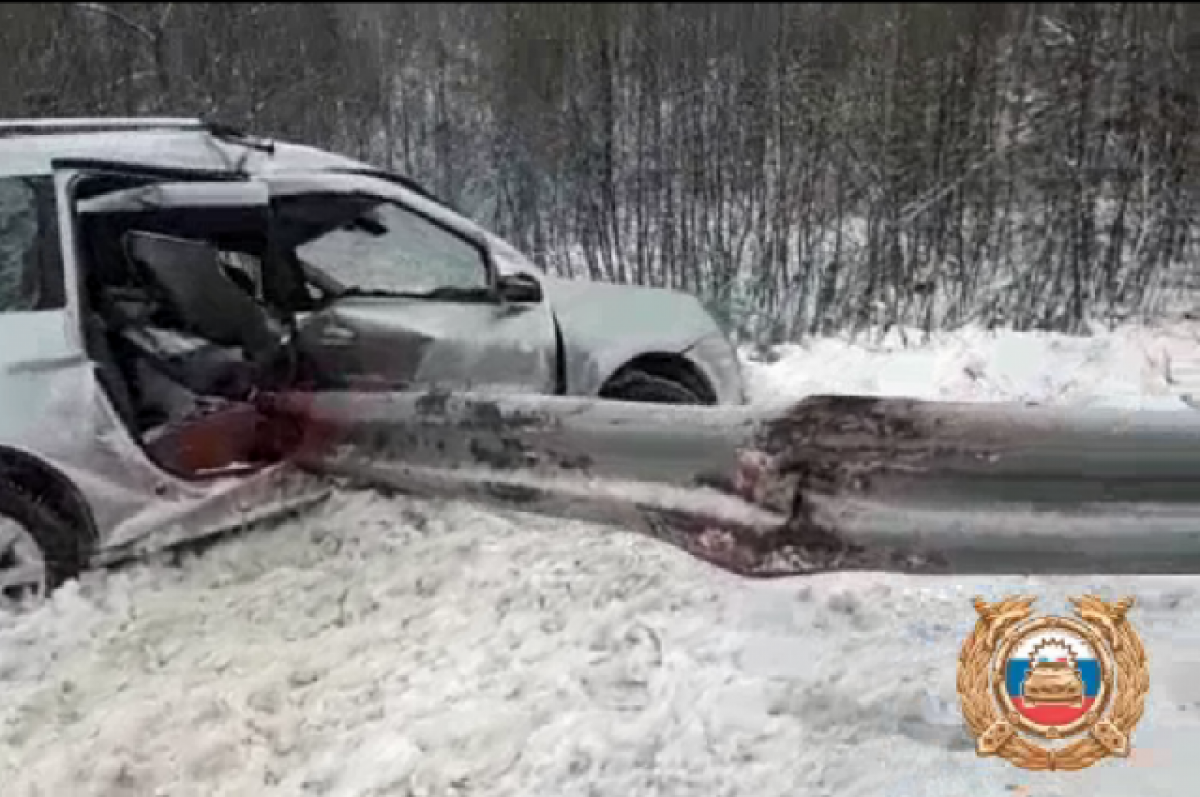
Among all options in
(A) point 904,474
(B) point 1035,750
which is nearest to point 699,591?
(A) point 904,474

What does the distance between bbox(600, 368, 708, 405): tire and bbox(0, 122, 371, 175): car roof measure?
1.48 meters

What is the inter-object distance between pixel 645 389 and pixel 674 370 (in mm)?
254

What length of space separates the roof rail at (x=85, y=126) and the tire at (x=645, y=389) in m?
2.04

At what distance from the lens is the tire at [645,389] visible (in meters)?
5.97

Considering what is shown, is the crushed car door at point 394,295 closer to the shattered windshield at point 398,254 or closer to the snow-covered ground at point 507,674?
the shattered windshield at point 398,254

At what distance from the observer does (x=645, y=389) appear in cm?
607

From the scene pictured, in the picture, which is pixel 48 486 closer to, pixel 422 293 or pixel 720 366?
pixel 422 293

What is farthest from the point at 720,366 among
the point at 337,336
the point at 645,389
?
the point at 337,336

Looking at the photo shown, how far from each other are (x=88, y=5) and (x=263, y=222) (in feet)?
23.1

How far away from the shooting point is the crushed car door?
550cm

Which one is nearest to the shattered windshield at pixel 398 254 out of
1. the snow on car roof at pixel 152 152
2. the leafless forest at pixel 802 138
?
the snow on car roof at pixel 152 152

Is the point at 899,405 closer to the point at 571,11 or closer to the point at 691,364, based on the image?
the point at 691,364

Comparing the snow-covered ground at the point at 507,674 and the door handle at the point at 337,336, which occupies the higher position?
the door handle at the point at 337,336

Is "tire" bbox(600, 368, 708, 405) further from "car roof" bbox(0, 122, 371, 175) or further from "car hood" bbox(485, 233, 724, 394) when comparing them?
"car roof" bbox(0, 122, 371, 175)
